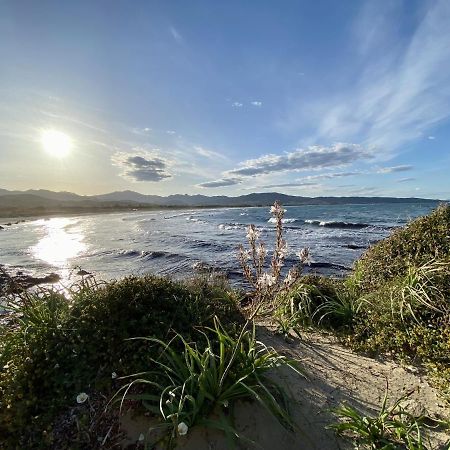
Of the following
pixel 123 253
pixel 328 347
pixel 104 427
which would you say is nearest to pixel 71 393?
pixel 104 427

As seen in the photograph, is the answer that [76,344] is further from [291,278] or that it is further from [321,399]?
[321,399]

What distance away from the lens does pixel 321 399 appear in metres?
3.67

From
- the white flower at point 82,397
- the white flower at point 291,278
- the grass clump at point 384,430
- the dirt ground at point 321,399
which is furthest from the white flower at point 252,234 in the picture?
the white flower at point 82,397

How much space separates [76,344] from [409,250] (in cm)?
586

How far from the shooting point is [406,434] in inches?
115

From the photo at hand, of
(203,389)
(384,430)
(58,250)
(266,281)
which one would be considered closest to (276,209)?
(266,281)

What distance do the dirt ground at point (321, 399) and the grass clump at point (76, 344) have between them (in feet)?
2.13

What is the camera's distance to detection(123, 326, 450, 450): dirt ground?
9.86 ft

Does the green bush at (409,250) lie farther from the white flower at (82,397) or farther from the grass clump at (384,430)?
the white flower at (82,397)

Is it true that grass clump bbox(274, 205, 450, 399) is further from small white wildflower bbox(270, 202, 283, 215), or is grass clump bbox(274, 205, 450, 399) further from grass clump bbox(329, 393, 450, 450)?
small white wildflower bbox(270, 202, 283, 215)

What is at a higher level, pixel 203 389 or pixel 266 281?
pixel 266 281

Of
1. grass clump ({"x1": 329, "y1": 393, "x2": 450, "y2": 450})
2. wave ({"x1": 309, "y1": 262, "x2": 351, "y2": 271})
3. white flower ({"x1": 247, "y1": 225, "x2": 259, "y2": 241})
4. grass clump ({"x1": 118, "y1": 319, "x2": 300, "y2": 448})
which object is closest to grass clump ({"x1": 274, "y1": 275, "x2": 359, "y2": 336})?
grass clump ({"x1": 118, "y1": 319, "x2": 300, "y2": 448})

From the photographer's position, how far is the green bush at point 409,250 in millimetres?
5665

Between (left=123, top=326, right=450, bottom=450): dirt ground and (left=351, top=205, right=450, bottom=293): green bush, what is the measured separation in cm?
188
